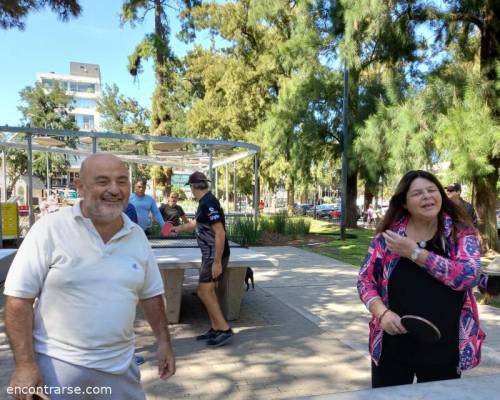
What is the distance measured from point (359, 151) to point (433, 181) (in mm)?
14026

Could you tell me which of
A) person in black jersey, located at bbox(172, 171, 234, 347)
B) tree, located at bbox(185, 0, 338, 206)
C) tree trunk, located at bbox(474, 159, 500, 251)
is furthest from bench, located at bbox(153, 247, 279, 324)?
tree, located at bbox(185, 0, 338, 206)

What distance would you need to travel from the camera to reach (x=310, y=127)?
57.3 ft

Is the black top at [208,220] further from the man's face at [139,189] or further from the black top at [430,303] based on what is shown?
the man's face at [139,189]

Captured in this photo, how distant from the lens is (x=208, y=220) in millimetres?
4406

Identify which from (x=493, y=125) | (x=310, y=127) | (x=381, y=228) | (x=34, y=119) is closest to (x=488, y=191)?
(x=493, y=125)

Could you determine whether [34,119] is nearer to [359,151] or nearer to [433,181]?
[359,151]

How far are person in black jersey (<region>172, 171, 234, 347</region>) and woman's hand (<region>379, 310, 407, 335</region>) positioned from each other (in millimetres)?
2453

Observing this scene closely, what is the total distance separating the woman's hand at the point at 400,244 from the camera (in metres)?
2.08

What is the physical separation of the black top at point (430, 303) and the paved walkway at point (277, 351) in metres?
0.81

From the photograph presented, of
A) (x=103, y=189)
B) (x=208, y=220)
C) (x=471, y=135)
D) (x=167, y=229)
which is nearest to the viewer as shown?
(x=103, y=189)

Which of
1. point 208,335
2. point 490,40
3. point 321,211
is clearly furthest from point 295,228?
point 321,211

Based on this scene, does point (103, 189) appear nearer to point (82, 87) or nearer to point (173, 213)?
point (173, 213)

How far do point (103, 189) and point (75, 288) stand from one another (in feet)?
1.40

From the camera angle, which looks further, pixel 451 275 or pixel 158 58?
pixel 158 58
